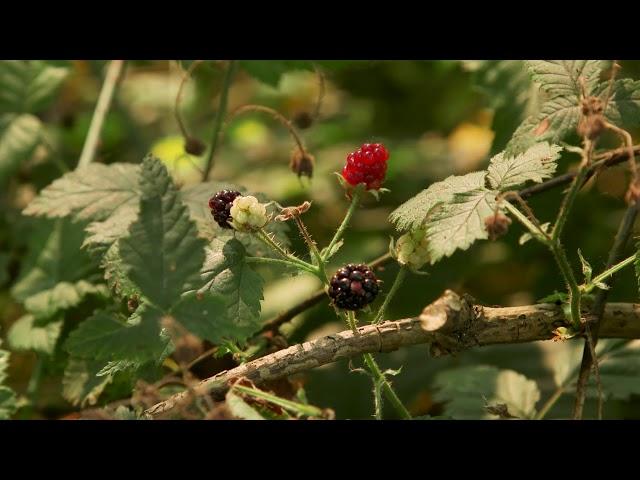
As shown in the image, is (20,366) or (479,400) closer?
(479,400)

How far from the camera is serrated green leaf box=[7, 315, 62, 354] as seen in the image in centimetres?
198

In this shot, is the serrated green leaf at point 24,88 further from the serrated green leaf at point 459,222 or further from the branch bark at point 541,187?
the serrated green leaf at point 459,222

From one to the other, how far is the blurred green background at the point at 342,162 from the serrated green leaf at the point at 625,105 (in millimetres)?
504

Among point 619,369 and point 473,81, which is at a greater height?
point 473,81

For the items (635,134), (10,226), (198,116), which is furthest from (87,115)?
(635,134)

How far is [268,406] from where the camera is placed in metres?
1.19

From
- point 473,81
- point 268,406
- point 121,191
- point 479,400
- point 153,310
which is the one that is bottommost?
point 479,400

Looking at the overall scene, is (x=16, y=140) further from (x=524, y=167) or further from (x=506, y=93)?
(x=524, y=167)

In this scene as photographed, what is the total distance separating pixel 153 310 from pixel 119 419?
0.48 feet

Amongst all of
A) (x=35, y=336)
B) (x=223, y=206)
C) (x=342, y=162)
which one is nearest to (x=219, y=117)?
(x=35, y=336)

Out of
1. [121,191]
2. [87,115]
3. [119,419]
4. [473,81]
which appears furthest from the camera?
[87,115]

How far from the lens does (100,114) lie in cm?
254
